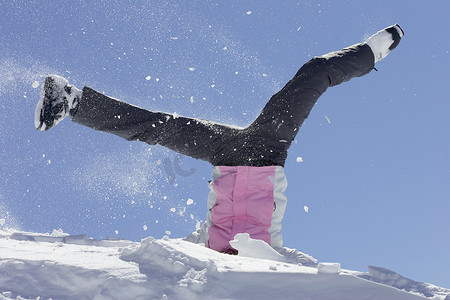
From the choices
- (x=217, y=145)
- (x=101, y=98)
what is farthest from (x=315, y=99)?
(x=101, y=98)

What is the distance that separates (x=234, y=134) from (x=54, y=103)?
1.54 meters

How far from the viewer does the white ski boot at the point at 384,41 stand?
175 inches

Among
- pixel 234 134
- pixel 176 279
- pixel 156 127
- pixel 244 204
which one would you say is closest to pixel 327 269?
pixel 176 279

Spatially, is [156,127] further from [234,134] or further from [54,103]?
[54,103]

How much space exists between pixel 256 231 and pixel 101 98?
1712 mm

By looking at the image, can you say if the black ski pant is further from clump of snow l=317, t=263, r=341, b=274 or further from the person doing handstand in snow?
clump of snow l=317, t=263, r=341, b=274

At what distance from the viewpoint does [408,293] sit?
1.60 metres

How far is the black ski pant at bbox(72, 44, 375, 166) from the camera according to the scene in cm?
Result: 393

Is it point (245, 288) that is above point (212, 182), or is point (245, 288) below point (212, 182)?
below

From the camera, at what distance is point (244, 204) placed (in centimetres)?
379

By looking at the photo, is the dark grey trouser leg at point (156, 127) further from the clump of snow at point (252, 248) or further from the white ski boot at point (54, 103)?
the clump of snow at point (252, 248)

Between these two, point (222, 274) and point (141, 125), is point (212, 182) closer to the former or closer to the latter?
point (141, 125)

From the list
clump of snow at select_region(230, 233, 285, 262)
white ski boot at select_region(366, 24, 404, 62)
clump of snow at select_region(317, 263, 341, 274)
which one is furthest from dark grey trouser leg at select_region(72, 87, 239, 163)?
clump of snow at select_region(317, 263, 341, 274)

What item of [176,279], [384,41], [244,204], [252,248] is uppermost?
[384,41]
